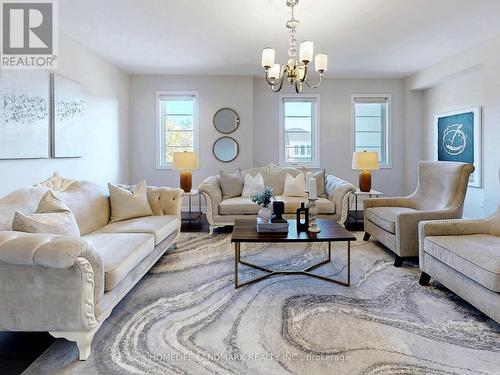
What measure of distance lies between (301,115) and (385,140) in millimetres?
1707

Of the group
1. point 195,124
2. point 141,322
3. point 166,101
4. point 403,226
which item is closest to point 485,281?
point 403,226

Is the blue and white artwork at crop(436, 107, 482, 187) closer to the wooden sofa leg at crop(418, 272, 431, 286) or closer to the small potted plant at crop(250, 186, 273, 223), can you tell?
the wooden sofa leg at crop(418, 272, 431, 286)

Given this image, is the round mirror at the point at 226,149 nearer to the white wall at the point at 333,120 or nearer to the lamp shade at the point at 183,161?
the white wall at the point at 333,120

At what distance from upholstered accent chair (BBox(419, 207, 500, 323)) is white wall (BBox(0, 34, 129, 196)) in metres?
3.79

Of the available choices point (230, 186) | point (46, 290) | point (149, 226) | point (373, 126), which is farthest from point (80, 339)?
point (373, 126)

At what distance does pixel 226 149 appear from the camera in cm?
595

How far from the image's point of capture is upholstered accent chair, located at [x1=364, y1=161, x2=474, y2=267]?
3199mm

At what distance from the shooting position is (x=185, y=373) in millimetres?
1668

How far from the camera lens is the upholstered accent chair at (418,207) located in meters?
3.20

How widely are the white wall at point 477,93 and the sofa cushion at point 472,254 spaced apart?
85.2 inches

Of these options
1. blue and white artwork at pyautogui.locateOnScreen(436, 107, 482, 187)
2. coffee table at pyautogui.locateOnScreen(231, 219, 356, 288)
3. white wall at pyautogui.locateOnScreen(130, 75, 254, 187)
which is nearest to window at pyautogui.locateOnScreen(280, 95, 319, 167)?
white wall at pyautogui.locateOnScreen(130, 75, 254, 187)

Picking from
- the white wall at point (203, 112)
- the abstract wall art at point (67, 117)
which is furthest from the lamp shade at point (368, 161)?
the abstract wall art at point (67, 117)

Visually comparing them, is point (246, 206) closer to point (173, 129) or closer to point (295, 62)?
point (295, 62)

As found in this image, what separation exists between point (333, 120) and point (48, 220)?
205 inches
